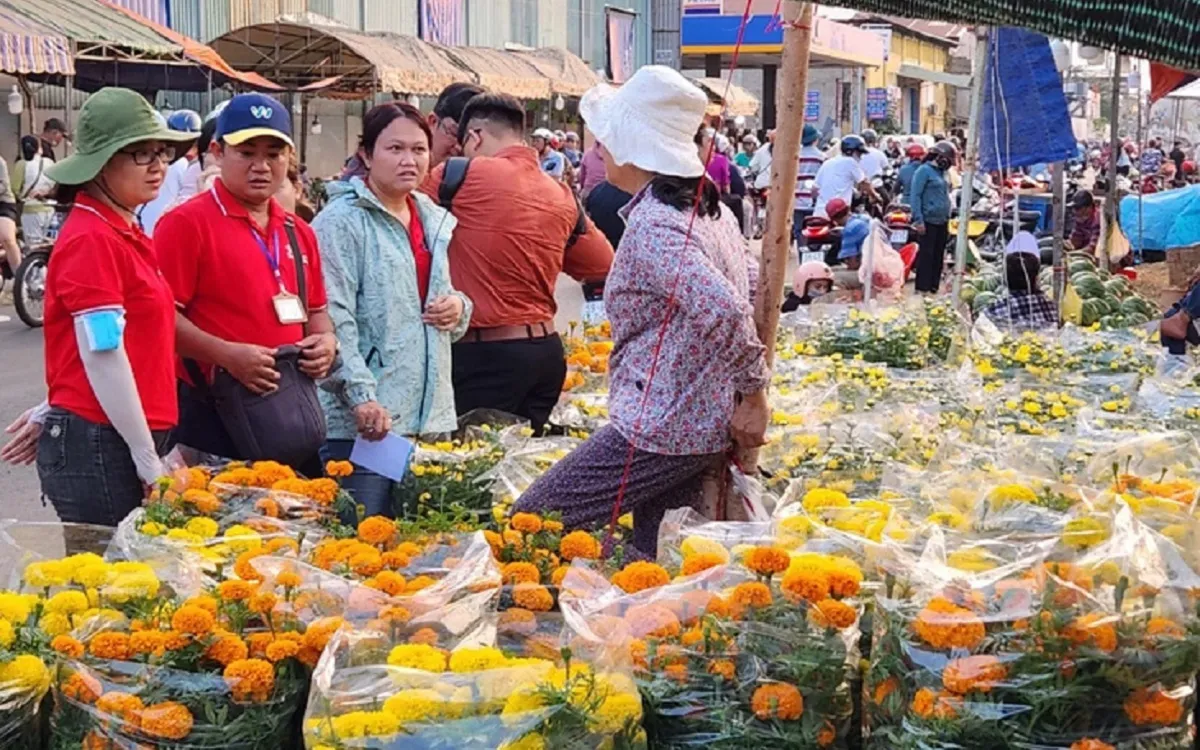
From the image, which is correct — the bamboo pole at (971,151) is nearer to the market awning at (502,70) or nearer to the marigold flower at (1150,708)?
the marigold flower at (1150,708)

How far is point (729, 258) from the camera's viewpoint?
3770 mm

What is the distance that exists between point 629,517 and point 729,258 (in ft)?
2.45

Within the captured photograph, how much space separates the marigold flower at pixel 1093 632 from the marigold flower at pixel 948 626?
0.13 meters

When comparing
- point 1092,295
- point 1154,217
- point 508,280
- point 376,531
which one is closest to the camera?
point 376,531

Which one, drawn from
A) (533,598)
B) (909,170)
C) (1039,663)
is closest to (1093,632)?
(1039,663)

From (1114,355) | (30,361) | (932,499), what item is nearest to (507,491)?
(932,499)

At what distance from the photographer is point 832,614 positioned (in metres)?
2.44

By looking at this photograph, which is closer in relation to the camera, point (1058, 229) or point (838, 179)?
point (1058, 229)

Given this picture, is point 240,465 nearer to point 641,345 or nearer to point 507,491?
point 507,491

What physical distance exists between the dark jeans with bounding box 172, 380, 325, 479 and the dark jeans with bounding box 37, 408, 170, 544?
538 mm

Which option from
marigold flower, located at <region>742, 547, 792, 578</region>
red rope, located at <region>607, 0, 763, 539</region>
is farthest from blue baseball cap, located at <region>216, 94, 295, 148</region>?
marigold flower, located at <region>742, 547, 792, 578</region>

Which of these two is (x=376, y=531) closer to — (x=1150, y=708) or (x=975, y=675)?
(x=975, y=675)

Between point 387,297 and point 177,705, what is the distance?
2.33 meters

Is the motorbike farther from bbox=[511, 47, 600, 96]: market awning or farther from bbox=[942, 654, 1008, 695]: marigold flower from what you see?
bbox=[511, 47, 600, 96]: market awning
